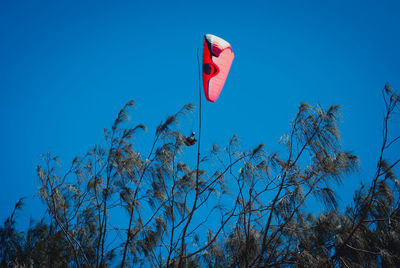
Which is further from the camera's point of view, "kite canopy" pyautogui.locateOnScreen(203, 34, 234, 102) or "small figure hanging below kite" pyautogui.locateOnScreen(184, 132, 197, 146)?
"kite canopy" pyautogui.locateOnScreen(203, 34, 234, 102)

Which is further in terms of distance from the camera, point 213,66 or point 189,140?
point 213,66

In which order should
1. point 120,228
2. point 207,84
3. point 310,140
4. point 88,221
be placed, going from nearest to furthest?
point 310,140
point 120,228
point 88,221
point 207,84

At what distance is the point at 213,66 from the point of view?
3.84m

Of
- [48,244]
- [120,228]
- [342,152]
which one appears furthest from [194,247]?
[342,152]

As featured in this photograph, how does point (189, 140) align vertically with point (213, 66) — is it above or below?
below

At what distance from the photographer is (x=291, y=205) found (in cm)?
228

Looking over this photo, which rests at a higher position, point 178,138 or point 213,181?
point 178,138

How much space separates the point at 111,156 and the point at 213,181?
769mm

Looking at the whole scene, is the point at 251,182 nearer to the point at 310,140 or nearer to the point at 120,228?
the point at 310,140

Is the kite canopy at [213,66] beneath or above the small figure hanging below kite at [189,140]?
above

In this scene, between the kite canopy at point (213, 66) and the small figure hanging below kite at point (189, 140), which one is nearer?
the small figure hanging below kite at point (189, 140)

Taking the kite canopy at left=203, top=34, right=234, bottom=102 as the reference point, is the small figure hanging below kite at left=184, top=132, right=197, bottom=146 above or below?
below

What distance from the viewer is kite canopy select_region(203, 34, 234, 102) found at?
3.79 meters

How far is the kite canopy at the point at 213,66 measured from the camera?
3785 mm
